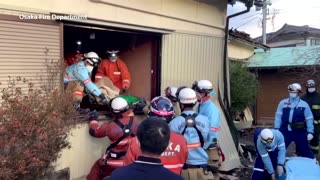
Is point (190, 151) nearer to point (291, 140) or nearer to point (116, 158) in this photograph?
point (116, 158)

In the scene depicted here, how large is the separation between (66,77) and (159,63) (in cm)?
210

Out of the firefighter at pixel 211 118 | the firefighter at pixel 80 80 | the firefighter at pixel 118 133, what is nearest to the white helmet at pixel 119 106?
the firefighter at pixel 118 133

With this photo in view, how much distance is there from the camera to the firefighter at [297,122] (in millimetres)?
9188

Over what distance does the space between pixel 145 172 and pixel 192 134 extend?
110 inches

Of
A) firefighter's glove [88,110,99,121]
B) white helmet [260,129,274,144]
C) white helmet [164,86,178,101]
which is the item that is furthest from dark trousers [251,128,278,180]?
firefighter's glove [88,110,99,121]

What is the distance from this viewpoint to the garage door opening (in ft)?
26.5

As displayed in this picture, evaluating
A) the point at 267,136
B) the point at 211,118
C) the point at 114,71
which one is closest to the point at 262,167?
the point at 267,136

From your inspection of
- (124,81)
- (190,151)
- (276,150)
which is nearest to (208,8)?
(124,81)

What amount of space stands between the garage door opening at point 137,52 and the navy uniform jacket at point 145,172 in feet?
16.8

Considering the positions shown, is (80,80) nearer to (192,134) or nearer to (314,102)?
(192,134)

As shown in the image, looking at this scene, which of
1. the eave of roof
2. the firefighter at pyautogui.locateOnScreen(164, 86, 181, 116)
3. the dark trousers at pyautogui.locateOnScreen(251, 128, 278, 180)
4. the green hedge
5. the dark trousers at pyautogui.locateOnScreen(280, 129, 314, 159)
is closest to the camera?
the dark trousers at pyautogui.locateOnScreen(251, 128, 278, 180)

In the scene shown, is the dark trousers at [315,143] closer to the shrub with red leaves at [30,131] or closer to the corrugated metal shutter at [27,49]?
the corrugated metal shutter at [27,49]

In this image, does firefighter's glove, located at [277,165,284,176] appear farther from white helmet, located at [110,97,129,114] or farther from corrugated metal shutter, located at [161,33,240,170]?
white helmet, located at [110,97,129,114]

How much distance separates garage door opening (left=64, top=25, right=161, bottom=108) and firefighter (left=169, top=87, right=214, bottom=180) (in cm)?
248
